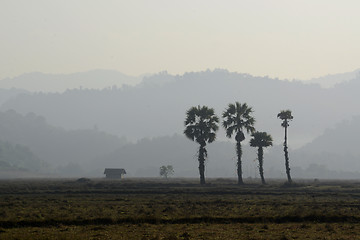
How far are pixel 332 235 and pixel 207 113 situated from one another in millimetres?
86817

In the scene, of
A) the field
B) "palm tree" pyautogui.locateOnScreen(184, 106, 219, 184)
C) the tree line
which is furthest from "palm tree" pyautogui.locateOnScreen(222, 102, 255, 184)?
the field

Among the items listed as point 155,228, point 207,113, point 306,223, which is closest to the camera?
point 155,228

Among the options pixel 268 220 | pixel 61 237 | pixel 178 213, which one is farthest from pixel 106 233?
pixel 268 220

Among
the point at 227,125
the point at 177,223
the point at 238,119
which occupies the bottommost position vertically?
the point at 177,223

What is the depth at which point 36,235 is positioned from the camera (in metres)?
33.5

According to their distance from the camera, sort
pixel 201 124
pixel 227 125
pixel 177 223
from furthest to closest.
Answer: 1. pixel 227 125
2. pixel 201 124
3. pixel 177 223

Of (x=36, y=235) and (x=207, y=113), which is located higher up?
(x=207, y=113)

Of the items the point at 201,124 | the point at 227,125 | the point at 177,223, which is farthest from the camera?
the point at 227,125

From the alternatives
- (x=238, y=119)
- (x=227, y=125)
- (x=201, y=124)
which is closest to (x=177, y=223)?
(x=201, y=124)

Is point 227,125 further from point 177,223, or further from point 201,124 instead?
point 177,223

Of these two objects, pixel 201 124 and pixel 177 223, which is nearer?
pixel 177 223

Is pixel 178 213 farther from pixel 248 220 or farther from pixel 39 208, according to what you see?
pixel 39 208

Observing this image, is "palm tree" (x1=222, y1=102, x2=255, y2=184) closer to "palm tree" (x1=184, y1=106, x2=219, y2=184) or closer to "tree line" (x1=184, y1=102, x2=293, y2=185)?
"tree line" (x1=184, y1=102, x2=293, y2=185)

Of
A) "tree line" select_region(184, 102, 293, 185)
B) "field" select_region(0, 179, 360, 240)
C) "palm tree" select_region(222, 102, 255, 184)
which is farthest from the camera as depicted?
"palm tree" select_region(222, 102, 255, 184)
